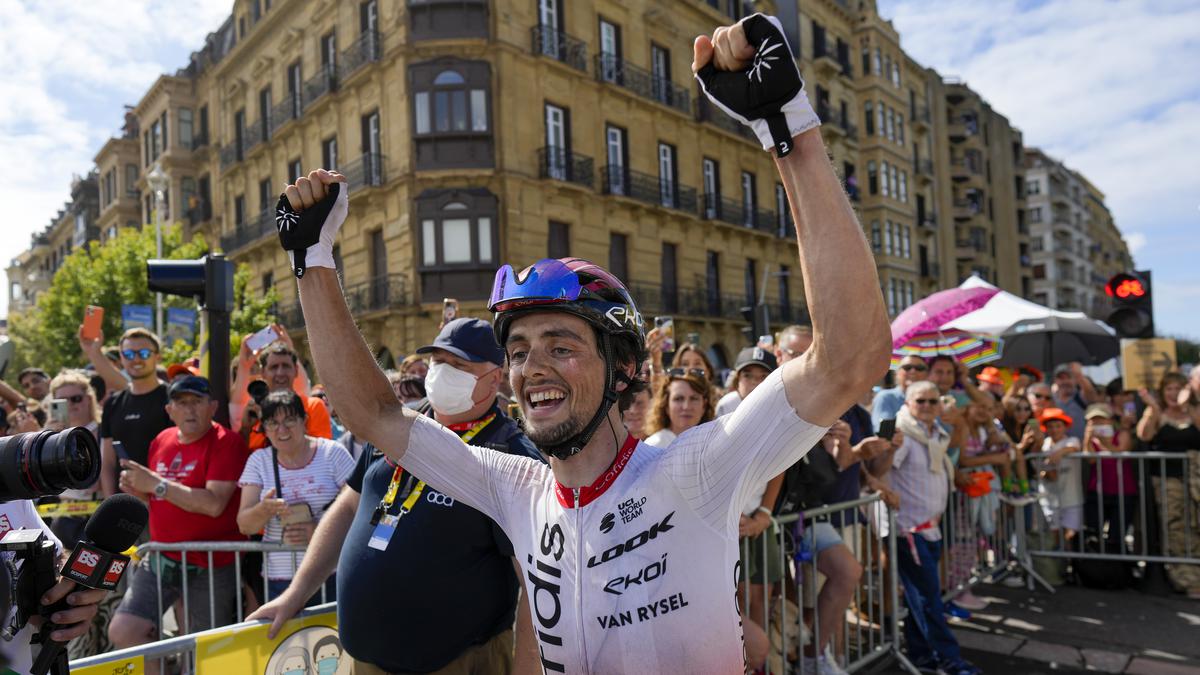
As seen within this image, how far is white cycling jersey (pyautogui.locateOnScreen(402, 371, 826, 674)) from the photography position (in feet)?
5.78

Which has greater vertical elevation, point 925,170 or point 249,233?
point 925,170

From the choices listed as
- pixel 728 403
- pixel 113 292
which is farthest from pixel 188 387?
pixel 113 292

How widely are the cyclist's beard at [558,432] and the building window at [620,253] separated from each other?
24.2m

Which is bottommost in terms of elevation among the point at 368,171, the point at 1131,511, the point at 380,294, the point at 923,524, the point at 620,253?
the point at 1131,511

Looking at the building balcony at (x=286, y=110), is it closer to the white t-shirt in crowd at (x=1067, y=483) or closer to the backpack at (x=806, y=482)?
Result: the white t-shirt in crowd at (x=1067, y=483)

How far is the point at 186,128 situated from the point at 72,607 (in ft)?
133

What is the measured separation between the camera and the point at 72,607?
191 cm

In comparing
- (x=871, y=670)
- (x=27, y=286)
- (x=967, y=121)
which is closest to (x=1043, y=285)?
(x=967, y=121)

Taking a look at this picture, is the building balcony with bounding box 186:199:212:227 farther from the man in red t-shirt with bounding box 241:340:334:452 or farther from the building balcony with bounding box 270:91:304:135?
the man in red t-shirt with bounding box 241:340:334:452

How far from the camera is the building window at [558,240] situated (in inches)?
957

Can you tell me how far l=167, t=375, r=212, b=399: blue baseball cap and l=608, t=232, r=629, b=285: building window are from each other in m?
21.6

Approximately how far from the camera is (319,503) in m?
4.68

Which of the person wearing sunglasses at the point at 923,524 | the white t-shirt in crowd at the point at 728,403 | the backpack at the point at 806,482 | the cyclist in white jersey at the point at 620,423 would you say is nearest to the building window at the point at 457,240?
the white t-shirt in crowd at the point at 728,403

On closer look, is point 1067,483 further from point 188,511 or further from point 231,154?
point 231,154
